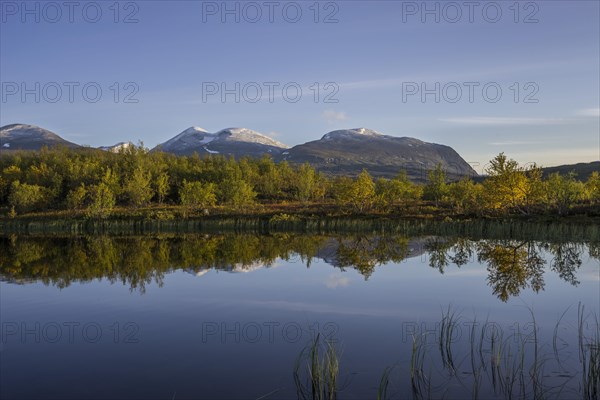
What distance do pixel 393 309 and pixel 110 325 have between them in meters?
8.96

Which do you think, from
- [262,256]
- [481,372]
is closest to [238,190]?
[262,256]

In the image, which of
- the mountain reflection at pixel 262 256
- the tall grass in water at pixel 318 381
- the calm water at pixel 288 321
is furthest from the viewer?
the mountain reflection at pixel 262 256

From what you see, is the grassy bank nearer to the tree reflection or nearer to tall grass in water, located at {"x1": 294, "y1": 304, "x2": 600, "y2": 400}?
the tree reflection

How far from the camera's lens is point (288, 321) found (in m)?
14.3

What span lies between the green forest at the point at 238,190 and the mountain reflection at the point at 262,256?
13406mm

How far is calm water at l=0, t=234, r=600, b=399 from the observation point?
30.5ft

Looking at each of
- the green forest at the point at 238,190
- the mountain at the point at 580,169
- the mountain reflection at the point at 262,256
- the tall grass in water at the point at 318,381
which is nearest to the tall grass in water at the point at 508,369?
the tall grass in water at the point at 318,381

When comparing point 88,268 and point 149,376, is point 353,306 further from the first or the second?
point 88,268

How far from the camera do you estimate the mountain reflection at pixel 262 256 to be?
2220 cm

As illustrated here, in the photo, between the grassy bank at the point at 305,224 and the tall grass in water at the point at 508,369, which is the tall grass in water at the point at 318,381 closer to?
the tall grass in water at the point at 508,369

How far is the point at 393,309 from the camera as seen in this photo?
15578 millimetres

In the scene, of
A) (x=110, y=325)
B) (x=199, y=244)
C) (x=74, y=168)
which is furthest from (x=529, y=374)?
(x=74, y=168)

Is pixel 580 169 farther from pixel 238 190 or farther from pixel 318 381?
pixel 318 381

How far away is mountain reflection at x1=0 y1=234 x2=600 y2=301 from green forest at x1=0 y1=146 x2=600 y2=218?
1341 cm
